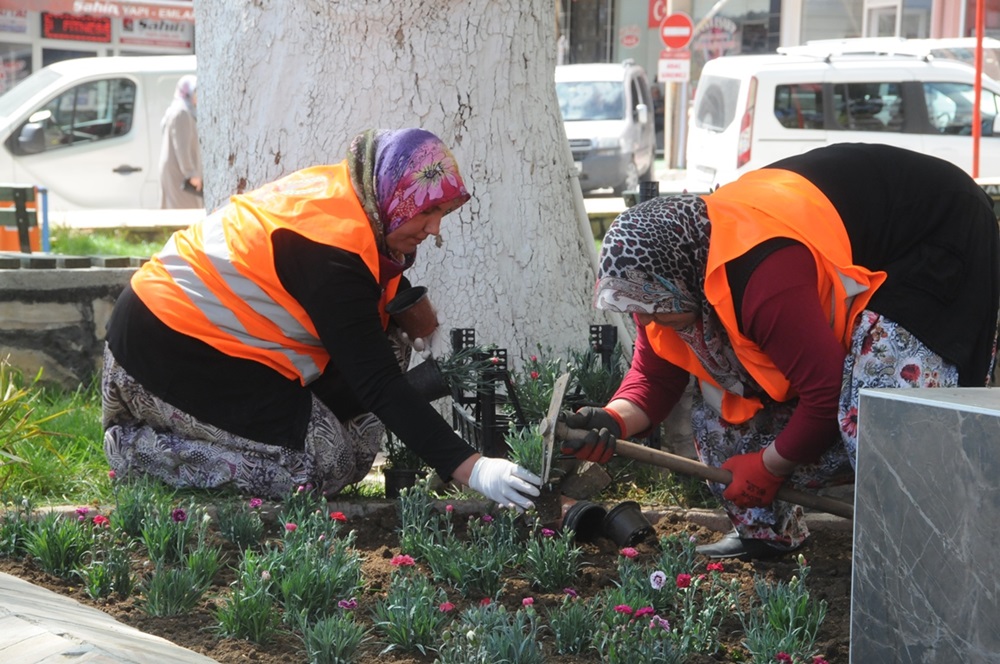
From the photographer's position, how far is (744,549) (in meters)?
3.51

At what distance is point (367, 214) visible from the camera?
3412 millimetres

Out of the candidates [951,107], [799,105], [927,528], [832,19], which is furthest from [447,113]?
[832,19]

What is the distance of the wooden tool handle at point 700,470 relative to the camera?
3273 mm

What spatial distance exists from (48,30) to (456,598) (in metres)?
18.7

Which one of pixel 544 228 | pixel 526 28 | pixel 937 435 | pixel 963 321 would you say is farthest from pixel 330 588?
pixel 526 28

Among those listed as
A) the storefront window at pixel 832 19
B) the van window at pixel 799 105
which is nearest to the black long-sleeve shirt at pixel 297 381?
the van window at pixel 799 105

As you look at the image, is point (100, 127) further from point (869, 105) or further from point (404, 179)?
point (404, 179)

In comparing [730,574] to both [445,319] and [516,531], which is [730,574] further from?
[445,319]

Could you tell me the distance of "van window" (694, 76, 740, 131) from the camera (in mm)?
13203

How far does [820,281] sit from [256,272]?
145 cm

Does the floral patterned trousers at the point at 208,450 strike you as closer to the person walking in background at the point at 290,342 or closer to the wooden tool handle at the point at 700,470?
the person walking in background at the point at 290,342

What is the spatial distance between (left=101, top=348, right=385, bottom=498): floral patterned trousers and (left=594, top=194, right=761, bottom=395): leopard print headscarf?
3.30 feet

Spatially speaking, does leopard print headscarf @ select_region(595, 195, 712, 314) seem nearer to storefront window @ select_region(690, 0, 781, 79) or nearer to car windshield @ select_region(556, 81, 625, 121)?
car windshield @ select_region(556, 81, 625, 121)

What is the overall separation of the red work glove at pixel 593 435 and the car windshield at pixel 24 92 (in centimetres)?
1042
